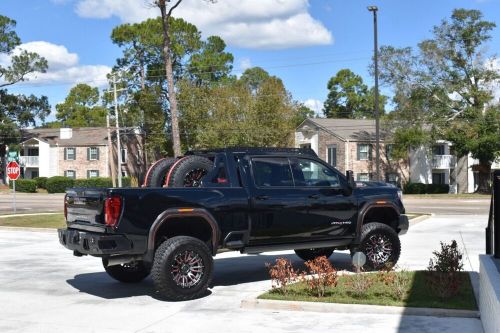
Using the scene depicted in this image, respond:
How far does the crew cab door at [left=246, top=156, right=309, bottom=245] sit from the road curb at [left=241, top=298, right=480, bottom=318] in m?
1.53

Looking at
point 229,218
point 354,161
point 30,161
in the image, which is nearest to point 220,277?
point 229,218

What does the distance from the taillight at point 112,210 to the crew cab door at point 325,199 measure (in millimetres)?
2995

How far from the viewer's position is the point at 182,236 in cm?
913

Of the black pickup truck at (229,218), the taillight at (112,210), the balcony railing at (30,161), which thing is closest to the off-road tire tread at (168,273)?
the black pickup truck at (229,218)

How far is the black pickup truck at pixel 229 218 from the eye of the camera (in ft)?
28.5

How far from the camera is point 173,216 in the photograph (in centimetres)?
886

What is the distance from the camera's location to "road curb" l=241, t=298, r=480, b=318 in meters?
7.61

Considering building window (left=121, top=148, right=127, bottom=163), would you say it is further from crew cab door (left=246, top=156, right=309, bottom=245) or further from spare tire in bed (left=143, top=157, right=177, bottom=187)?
crew cab door (left=246, top=156, right=309, bottom=245)

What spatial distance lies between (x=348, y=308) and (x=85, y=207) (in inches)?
152

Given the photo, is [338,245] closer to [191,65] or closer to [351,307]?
[351,307]

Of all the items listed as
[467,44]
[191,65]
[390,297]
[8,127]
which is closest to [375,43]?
[467,44]

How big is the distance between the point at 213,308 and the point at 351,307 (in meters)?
1.81

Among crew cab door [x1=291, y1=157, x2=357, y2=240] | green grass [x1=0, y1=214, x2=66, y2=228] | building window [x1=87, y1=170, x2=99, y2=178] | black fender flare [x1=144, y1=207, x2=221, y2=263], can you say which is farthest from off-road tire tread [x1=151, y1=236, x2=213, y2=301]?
building window [x1=87, y1=170, x2=99, y2=178]

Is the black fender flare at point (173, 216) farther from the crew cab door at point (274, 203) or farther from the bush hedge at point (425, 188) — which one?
the bush hedge at point (425, 188)
